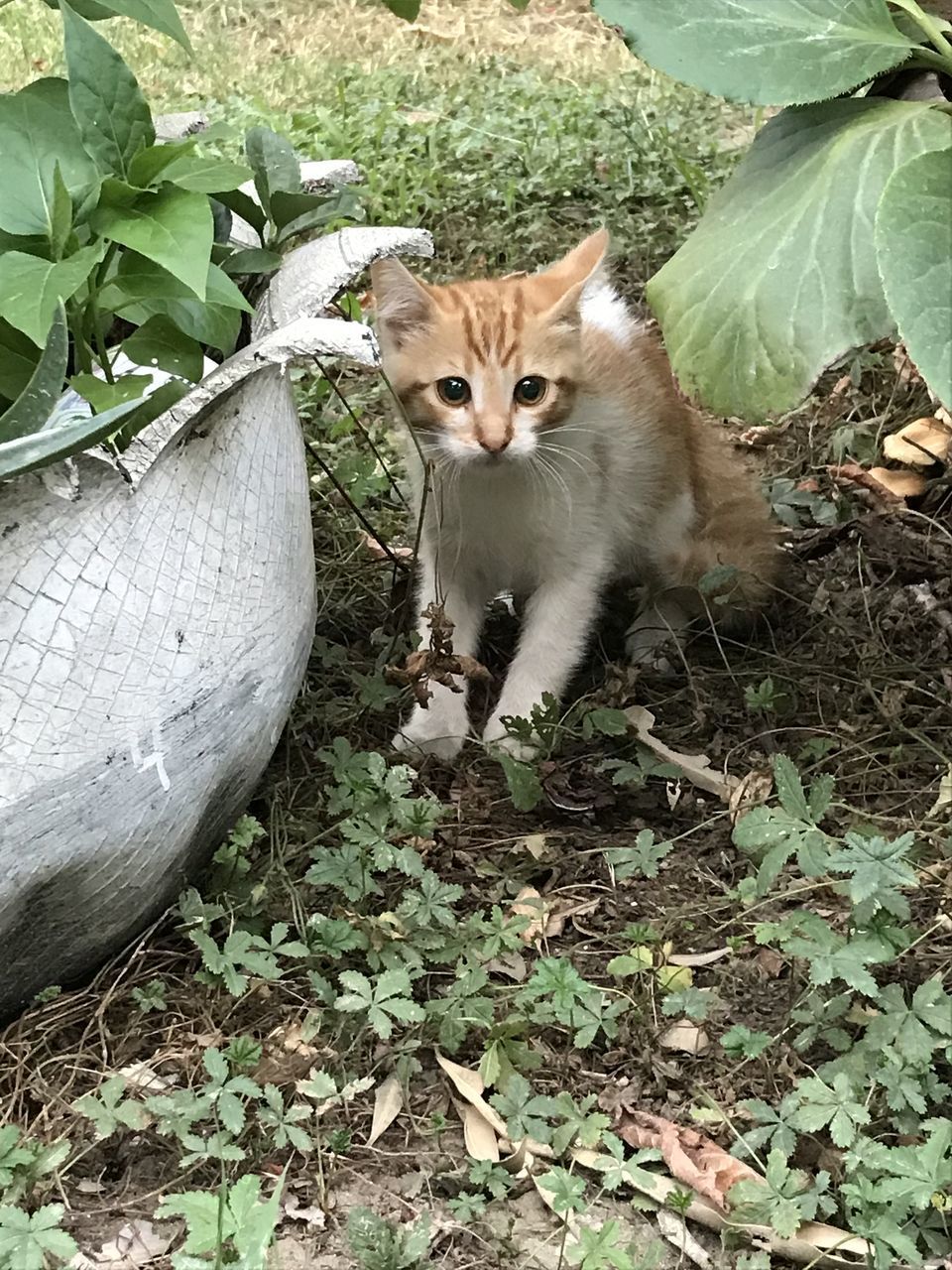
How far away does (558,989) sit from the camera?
1125 mm

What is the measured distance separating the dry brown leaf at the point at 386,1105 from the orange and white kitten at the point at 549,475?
1.60 ft

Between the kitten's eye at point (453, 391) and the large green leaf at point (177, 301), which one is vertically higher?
the large green leaf at point (177, 301)

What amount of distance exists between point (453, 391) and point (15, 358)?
57 centimetres

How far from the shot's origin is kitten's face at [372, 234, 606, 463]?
1484mm

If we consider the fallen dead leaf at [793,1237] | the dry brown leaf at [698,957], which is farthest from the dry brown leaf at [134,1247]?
the dry brown leaf at [698,957]

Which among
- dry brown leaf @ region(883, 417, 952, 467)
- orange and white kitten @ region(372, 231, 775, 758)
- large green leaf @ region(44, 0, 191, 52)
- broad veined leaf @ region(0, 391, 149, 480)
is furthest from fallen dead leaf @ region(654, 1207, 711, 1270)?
dry brown leaf @ region(883, 417, 952, 467)

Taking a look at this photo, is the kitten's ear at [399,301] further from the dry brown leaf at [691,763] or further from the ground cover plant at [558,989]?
the dry brown leaf at [691,763]

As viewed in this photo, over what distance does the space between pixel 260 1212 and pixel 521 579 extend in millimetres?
945

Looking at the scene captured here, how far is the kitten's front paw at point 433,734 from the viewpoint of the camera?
4.94ft

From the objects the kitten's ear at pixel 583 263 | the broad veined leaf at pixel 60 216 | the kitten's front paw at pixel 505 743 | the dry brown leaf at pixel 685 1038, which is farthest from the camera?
the kitten's ear at pixel 583 263

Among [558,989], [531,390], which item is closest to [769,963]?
[558,989]

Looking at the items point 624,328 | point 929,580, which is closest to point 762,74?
point 624,328

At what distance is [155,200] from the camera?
103cm

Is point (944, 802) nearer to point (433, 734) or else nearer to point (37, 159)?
point (433, 734)
